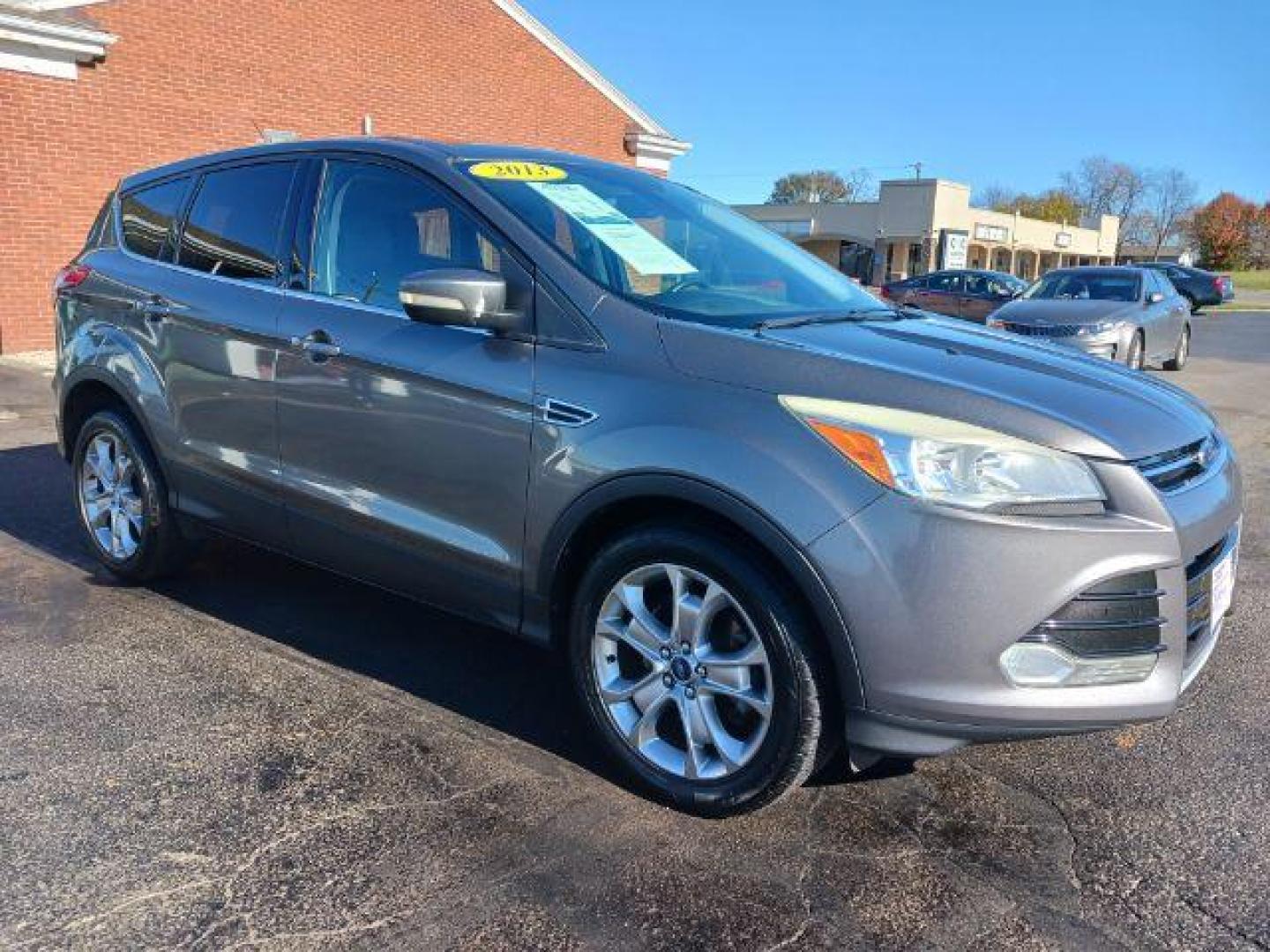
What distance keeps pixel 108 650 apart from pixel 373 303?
171cm

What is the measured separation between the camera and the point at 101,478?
4.71 m

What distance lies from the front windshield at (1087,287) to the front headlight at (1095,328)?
4.00 feet

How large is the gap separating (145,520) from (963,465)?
347 cm

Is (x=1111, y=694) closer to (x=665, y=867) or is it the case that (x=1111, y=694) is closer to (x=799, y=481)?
(x=799, y=481)

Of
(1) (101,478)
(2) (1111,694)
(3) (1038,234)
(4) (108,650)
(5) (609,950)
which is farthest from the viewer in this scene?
(3) (1038,234)

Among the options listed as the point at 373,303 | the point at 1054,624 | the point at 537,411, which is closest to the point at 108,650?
the point at 373,303

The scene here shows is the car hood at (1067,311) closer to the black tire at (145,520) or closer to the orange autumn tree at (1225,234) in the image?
the black tire at (145,520)

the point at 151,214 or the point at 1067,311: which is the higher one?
the point at 151,214

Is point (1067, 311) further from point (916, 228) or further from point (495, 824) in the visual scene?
point (916, 228)

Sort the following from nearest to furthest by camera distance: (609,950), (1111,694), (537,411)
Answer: (609,950)
(1111,694)
(537,411)

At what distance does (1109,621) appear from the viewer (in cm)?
245

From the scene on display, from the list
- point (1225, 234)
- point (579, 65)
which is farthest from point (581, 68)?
point (1225, 234)

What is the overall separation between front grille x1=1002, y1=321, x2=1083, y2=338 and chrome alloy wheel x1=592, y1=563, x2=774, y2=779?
10025mm

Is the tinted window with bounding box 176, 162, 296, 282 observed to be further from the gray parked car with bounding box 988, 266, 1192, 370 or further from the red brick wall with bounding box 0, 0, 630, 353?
the gray parked car with bounding box 988, 266, 1192, 370
